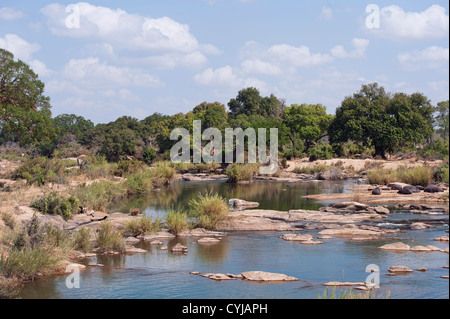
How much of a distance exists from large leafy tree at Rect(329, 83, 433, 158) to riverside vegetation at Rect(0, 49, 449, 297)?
0.11 metres

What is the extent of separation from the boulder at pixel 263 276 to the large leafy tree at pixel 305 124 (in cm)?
4498

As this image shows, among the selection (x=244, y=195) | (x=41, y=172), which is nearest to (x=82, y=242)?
(x=41, y=172)

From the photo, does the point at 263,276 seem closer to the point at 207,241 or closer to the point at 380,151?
the point at 207,241

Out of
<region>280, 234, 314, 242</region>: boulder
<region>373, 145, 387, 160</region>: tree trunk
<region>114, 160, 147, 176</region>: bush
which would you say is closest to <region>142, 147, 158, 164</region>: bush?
<region>114, 160, 147, 176</region>: bush

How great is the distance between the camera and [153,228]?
1755cm

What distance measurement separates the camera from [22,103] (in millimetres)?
23859

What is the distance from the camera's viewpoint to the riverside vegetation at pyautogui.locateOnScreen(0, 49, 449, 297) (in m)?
14.3

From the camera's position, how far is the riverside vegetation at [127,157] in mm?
14301

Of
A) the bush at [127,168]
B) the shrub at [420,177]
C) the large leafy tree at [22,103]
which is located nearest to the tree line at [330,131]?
the bush at [127,168]

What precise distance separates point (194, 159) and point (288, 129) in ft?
40.2

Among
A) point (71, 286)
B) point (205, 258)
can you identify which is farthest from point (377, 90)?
point (71, 286)

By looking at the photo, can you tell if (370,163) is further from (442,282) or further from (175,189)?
(442,282)

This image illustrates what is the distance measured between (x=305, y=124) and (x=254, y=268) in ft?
152
